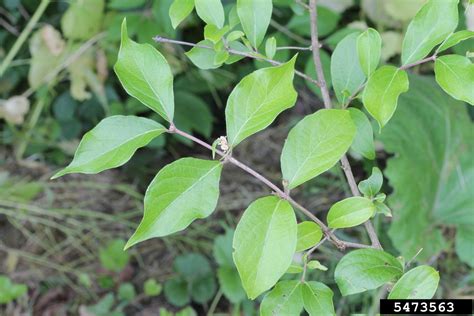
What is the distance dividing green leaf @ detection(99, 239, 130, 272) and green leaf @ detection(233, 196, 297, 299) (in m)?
1.02

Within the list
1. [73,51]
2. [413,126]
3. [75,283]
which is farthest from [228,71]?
[75,283]

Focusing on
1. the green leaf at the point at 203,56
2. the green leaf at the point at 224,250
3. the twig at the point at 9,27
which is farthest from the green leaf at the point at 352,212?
the twig at the point at 9,27

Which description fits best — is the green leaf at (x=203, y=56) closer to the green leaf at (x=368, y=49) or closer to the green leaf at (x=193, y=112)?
the green leaf at (x=368, y=49)

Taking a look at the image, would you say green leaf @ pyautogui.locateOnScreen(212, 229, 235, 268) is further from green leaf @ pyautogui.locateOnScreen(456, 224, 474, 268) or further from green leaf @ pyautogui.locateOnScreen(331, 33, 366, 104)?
green leaf @ pyautogui.locateOnScreen(331, 33, 366, 104)

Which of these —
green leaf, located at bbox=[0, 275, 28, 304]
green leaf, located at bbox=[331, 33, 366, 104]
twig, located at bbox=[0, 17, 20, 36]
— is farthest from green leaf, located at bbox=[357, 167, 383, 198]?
twig, located at bbox=[0, 17, 20, 36]

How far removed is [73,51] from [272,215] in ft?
3.73

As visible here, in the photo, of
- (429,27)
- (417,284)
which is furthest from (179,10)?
(417,284)

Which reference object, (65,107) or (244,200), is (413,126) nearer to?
(244,200)

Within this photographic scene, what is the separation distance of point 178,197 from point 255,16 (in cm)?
23

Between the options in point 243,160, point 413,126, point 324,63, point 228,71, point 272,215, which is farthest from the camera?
point 243,160

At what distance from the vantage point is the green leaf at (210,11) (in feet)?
2.39

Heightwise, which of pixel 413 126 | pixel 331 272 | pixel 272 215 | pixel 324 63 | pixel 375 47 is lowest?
pixel 331 272

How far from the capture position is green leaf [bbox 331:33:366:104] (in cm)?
81

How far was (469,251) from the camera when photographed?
4.55ft
